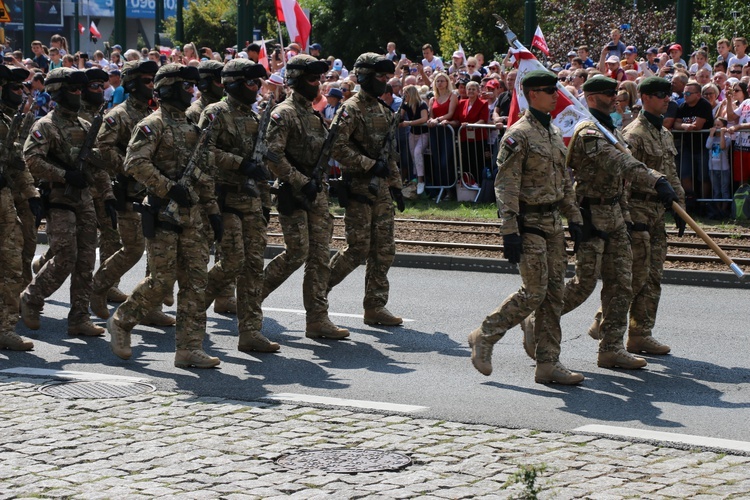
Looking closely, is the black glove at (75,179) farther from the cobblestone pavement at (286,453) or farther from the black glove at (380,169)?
the cobblestone pavement at (286,453)

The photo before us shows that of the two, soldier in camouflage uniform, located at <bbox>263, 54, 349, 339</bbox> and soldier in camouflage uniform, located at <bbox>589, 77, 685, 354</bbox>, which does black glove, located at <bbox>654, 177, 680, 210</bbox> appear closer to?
soldier in camouflage uniform, located at <bbox>589, 77, 685, 354</bbox>

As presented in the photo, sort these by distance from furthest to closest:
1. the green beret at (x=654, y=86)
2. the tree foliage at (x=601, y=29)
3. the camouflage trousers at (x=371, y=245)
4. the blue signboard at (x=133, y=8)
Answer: the blue signboard at (x=133, y=8) → the tree foliage at (x=601, y=29) → the camouflage trousers at (x=371, y=245) → the green beret at (x=654, y=86)

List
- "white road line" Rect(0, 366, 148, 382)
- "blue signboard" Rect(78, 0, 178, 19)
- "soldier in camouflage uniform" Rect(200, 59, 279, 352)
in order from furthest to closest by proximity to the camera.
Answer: "blue signboard" Rect(78, 0, 178, 19) < "soldier in camouflage uniform" Rect(200, 59, 279, 352) < "white road line" Rect(0, 366, 148, 382)

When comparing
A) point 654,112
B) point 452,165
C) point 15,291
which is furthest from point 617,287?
point 452,165

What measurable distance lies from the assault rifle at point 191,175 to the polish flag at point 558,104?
2.39 m

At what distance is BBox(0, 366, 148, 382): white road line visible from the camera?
29.2 ft

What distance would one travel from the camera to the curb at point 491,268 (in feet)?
43.3

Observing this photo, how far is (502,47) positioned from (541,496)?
41.2 metres

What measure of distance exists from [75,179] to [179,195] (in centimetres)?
194

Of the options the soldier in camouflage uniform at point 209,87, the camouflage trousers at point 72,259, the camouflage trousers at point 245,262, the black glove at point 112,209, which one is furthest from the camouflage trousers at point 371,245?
the camouflage trousers at point 72,259

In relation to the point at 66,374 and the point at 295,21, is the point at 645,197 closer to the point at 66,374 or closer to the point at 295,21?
the point at 66,374

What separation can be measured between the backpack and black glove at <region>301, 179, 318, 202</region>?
7887 millimetres

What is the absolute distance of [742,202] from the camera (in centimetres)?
1634

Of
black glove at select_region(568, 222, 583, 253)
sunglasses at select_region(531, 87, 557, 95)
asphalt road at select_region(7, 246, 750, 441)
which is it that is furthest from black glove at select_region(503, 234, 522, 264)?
sunglasses at select_region(531, 87, 557, 95)
